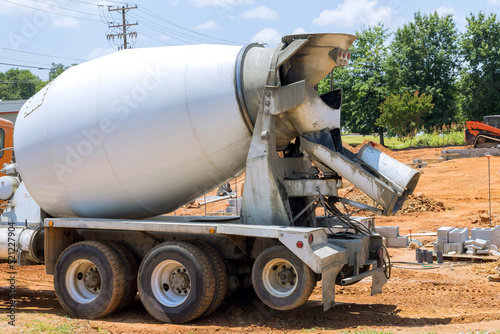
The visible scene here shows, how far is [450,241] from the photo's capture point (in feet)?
41.3

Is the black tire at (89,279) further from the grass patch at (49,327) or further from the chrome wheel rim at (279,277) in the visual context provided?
the chrome wheel rim at (279,277)

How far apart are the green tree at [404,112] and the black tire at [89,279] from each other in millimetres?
39485

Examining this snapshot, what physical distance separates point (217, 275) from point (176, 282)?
0.65 meters

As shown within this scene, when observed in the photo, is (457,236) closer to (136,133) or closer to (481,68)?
(136,133)

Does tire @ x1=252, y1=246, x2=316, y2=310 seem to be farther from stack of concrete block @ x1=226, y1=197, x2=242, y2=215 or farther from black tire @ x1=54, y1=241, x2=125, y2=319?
stack of concrete block @ x1=226, y1=197, x2=242, y2=215

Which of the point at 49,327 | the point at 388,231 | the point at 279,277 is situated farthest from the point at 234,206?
the point at 49,327

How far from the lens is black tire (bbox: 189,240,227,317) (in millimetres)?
7855

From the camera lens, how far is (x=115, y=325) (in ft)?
26.0

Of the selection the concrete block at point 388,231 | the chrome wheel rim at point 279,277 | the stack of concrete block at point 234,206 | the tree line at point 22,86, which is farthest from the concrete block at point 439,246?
the tree line at point 22,86

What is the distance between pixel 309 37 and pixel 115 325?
4.73m

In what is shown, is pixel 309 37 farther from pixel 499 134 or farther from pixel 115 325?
pixel 499 134

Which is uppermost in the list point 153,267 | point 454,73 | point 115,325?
point 454,73

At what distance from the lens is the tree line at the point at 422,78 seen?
46.5m

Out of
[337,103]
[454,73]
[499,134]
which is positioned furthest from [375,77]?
[337,103]
